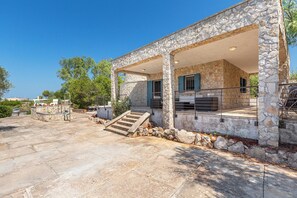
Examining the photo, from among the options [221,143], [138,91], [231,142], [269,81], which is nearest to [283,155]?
[231,142]

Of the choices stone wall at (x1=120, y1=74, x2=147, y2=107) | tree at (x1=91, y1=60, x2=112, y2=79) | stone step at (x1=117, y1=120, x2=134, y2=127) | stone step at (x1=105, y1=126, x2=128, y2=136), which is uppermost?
tree at (x1=91, y1=60, x2=112, y2=79)

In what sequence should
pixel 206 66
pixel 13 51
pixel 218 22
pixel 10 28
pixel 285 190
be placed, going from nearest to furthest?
pixel 285 190 → pixel 218 22 → pixel 206 66 → pixel 10 28 → pixel 13 51

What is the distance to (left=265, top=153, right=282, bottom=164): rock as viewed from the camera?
3.33 metres

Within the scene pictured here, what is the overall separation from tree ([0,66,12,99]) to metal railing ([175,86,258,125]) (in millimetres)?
11295

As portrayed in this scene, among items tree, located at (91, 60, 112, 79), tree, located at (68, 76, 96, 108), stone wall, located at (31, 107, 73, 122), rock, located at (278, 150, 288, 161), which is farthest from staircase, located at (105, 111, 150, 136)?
tree, located at (91, 60, 112, 79)

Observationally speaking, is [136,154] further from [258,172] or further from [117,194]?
[258,172]

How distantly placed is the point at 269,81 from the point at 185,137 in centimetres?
297

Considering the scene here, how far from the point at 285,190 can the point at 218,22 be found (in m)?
4.59

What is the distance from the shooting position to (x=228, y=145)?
4.14 metres

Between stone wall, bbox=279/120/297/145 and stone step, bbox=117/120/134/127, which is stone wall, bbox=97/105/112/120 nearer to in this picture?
stone step, bbox=117/120/134/127

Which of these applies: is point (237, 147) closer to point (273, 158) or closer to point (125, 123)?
point (273, 158)

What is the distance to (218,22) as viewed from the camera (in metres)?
4.46

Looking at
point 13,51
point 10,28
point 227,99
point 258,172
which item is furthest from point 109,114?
point 13,51

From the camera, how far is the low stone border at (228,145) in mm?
3277
